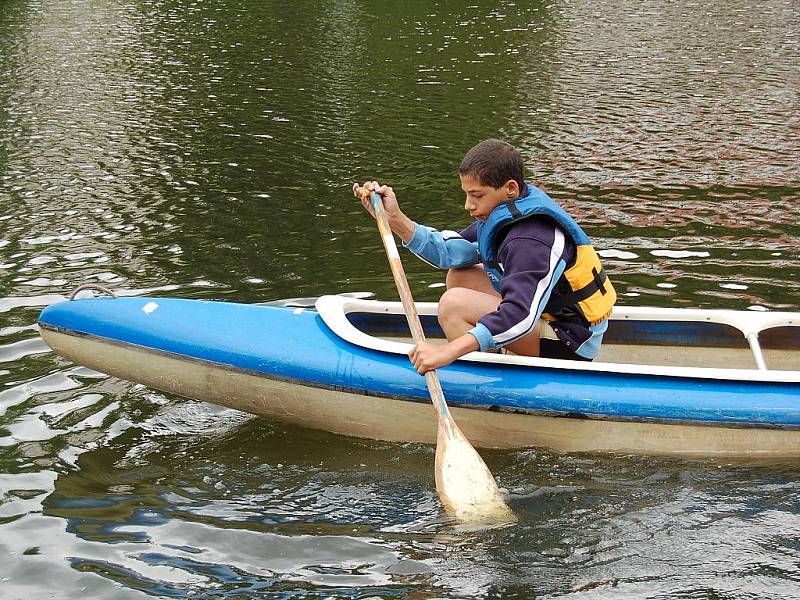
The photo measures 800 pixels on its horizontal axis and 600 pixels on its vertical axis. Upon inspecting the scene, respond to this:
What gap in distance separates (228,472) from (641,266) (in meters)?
4.12

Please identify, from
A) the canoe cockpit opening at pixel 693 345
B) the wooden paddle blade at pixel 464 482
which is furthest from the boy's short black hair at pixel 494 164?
the canoe cockpit opening at pixel 693 345

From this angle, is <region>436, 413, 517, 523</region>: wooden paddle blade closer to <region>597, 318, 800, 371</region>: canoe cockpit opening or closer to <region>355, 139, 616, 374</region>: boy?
<region>355, 139, 616, 374</region>: boy

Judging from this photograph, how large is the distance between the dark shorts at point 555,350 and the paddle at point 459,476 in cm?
65

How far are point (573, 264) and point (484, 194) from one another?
537mm

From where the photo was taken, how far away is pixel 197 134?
13586 mm

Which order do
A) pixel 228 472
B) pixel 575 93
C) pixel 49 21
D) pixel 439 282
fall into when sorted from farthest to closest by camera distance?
pixel 49 21
pixel 575 93
pixel 439 282
pixel 228 472

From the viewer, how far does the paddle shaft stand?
4812 mm

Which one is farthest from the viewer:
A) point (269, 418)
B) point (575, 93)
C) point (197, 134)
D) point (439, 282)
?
point (575, 93)

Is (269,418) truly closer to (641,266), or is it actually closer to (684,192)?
(641,266)

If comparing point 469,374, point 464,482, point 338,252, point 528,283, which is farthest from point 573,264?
point 338,252

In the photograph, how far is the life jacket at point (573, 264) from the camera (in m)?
4.79

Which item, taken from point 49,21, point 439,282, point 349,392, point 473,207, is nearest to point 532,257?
point 473,207

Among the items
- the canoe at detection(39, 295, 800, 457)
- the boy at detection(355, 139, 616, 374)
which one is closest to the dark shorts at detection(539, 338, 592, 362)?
the boy at detection(355, 139, 616, 374)

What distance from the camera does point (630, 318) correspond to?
560 cm
